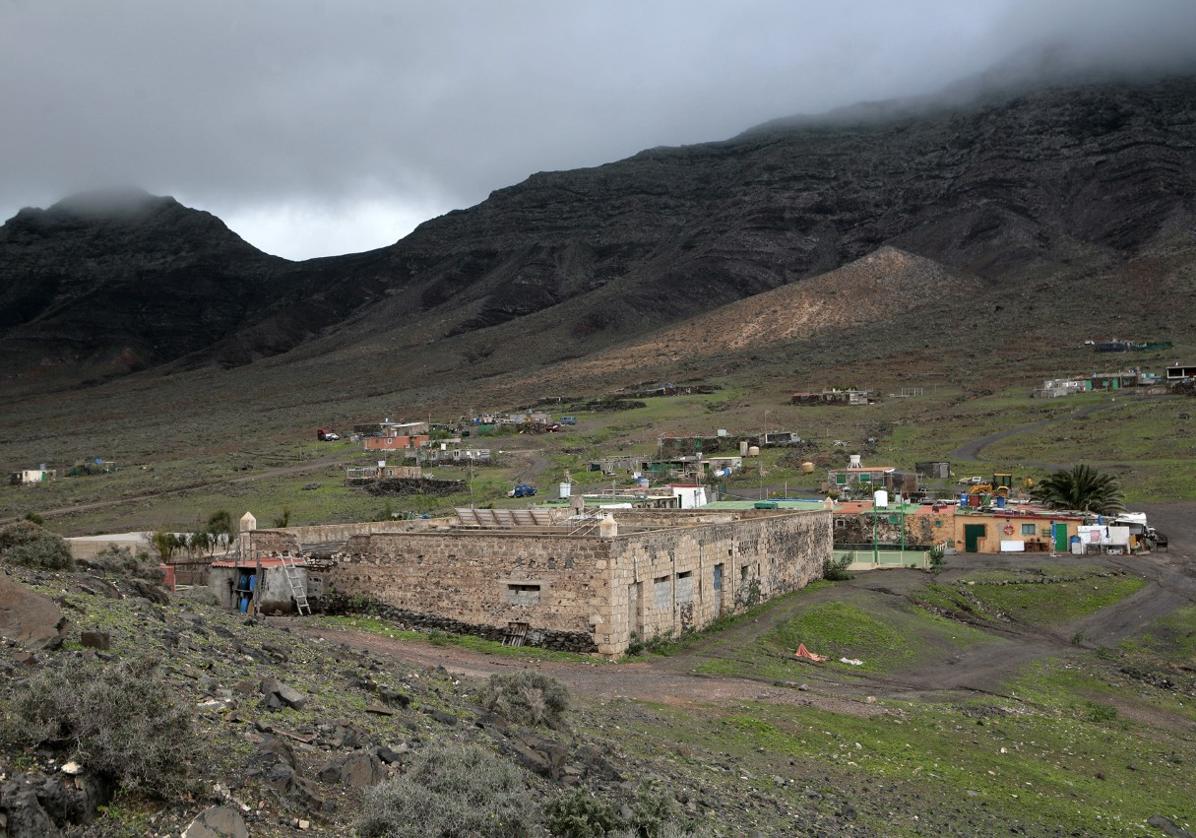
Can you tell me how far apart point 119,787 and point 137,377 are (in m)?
205

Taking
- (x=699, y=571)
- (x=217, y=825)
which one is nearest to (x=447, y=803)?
(x=217, y=825)

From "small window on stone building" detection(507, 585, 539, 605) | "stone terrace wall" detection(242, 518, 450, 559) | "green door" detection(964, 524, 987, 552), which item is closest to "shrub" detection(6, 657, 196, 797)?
"small window on stone building" detection(507, 585, 539, 605)

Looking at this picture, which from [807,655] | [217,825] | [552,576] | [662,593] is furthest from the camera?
[807,655]

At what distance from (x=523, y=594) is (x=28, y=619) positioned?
1089 cm

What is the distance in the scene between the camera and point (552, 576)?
2028cm

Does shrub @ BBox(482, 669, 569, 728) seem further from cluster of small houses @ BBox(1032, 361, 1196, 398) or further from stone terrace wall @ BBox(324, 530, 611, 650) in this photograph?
cluster of small houses @ BBox(1032, 361, 1196, 398)

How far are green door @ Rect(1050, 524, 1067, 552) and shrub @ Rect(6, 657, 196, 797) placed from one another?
37925 mm

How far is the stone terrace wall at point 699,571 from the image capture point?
2016 centimetres

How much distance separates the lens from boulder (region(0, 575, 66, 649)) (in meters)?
10.3

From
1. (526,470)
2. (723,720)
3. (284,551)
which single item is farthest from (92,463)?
(723,720)

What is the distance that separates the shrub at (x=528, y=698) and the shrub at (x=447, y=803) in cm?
373

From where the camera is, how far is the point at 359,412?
384 feet

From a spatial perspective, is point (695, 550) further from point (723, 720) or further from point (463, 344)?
point (463, 344)

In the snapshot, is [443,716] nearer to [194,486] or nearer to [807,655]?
[807,655]
